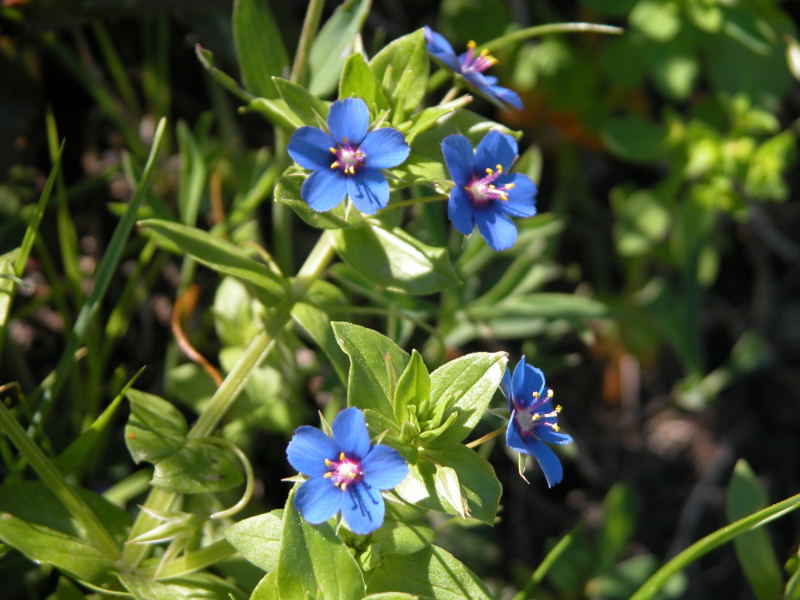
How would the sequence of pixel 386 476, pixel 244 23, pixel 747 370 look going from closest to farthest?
pixel 386 476 → pixel 244 23 → pixel 747 370

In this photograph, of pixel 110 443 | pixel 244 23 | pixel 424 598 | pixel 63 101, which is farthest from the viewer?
pixel 63 101

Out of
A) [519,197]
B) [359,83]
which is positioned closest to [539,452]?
[519,197]

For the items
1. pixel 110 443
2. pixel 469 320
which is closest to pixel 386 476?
pixel 469 320

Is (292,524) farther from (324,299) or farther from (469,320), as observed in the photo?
(469,320)

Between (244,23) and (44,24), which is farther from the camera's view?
(44,24)

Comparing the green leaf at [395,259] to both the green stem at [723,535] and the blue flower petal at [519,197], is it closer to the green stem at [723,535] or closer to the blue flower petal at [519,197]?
the blue flower petal at [519,197]

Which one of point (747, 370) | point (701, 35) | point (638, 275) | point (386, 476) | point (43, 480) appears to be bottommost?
point (747, 370)

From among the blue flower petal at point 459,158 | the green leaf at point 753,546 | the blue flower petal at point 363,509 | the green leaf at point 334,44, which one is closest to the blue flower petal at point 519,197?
the blue flower petal at point 459,158

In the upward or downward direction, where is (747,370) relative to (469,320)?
downward

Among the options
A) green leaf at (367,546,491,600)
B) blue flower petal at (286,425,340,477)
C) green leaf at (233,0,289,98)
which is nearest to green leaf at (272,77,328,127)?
green leaf at (233,0,289,98)
